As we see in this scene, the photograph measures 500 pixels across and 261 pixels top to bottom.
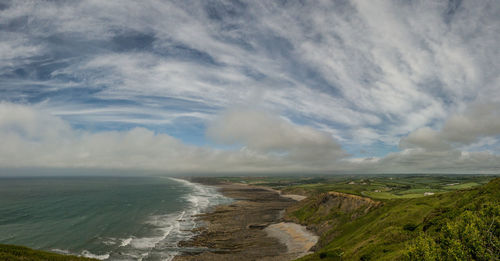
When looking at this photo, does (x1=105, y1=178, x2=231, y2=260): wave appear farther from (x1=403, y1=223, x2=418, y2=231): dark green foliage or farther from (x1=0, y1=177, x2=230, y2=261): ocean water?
(x1=403, y1=223, x2=418, y2=231): dark green foliage

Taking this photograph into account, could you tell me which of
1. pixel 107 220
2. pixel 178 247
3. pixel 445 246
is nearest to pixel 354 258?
pixel 445 246

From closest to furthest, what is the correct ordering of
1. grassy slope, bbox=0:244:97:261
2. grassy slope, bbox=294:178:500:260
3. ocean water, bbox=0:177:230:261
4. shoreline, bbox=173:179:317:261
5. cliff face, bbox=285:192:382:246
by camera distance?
grassy slope, bbox=0:244:97:261, grassy slope, bbox=294:178:500:260, shoreline, bbox=173:179:317:261, ocean water, bbox=0:177:230:261, cliff face, bbox=285:192:382:246

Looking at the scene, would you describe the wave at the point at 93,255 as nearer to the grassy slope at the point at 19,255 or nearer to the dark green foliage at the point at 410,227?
the grassy slope at the point at 19,255

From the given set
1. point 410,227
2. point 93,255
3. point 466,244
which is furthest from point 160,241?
point 466,244

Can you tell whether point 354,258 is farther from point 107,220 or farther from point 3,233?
point 3,233

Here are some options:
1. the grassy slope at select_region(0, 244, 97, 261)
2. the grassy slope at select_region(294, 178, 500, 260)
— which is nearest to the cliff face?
the grassy slope at select_region(294, 178, 500, 260)

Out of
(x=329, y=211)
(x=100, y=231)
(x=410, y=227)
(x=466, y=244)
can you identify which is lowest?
(x=100, y=231)

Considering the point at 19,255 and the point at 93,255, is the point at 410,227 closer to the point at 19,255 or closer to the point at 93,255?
the point at 19,255

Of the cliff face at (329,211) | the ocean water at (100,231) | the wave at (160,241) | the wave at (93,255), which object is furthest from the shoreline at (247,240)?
the wave at (93,255)

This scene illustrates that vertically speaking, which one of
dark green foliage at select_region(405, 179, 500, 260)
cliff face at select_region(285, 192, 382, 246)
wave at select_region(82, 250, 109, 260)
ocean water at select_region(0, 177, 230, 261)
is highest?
dark green foliage at select_region(405, 179, 500, 260)
